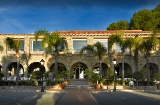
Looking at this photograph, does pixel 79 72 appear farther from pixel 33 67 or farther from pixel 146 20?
pixel 146 20

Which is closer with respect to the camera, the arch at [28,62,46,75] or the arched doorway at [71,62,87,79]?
the arched doorway at [71,62,87,79]

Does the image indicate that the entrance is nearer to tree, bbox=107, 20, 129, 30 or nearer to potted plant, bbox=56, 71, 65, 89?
potted plant, bbox=56, 71, 65, 89

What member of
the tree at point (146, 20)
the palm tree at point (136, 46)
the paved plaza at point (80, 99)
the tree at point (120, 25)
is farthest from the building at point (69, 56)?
the tree at point (120, 25)

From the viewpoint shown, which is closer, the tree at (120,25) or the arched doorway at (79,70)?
the arched doorway at (79,70)

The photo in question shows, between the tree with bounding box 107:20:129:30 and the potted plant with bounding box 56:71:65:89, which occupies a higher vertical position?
the tree with bounding box 107:20:129:30

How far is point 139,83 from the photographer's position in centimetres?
3123

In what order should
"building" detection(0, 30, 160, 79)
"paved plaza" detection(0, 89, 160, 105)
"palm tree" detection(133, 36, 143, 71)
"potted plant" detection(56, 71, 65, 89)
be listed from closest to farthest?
"paved plaza" detection(0, 89, 160, 105) → "potted plant" detection(56, 71, 65, 89) → "palm tree" detection(133, 36, 143, 71) → "building" detection(0, 30, 160, 79)

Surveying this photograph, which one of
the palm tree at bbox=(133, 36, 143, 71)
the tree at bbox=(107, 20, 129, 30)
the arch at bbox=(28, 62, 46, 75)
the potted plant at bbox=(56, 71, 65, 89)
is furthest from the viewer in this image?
the tree at bbox=(107, 20, 129, 30)

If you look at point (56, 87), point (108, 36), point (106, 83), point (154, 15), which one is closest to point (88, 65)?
point (108, 36)

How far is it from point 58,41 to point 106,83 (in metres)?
8.27

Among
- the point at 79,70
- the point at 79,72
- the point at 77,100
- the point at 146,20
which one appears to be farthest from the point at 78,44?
the point at 77,100

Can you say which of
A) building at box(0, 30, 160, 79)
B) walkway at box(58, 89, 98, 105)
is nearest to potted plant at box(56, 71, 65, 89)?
building at box(0, 30, 160, 79)

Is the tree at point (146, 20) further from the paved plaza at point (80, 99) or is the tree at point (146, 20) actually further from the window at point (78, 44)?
the paved plaza at point (80, 99)

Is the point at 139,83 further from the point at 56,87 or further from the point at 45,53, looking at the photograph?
the point at 45,53
